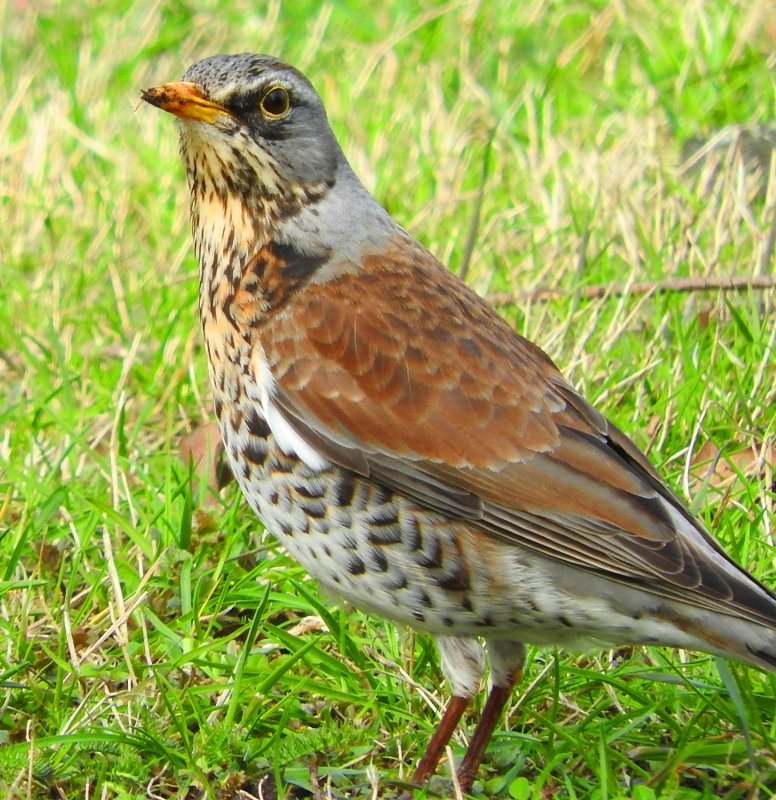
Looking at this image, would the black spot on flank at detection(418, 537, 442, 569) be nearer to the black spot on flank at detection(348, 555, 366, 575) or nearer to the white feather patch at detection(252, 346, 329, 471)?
the black spot on flank at detection(348, 555, 366, 575)

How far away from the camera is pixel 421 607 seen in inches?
151

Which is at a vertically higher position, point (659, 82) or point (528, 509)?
point (659, 82)

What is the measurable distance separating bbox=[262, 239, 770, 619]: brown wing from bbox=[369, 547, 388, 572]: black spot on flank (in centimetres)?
18

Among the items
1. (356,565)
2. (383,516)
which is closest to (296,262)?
(383,516)

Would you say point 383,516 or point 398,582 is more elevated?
point 383,516


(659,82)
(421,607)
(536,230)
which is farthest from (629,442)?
(659,82)

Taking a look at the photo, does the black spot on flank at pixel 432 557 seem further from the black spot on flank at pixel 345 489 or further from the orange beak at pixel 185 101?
the orange beak at pixel 185 101

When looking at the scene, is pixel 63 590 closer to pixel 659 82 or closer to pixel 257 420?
pixel 257 420

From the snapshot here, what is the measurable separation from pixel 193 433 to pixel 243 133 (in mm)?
1440

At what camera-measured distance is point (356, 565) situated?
3807 millimetres

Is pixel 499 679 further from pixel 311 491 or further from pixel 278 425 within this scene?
pixel 278 425

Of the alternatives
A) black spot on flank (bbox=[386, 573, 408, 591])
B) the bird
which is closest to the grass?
the bird

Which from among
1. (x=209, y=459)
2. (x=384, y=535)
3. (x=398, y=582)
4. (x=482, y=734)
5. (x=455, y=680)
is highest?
(x=384, y=535)

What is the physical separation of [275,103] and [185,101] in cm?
29
